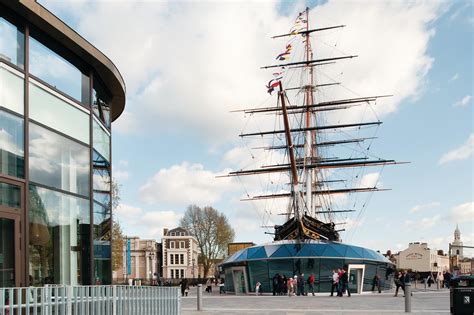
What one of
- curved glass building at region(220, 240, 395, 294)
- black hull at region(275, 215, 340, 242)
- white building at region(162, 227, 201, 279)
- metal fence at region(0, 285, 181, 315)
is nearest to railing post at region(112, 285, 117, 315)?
metal fence at region(0, 285, 181, 315)

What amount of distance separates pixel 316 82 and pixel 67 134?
2619 inches

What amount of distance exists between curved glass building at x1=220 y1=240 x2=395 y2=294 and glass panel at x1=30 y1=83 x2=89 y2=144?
3283cm

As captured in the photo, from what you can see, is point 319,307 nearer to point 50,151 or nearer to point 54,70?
point 50,151

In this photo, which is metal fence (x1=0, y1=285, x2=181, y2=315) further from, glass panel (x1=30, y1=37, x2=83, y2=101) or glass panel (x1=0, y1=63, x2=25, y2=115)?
glass panel (x1=30, y1=37, x2=83, y2=101)

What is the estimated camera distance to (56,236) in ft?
47.9

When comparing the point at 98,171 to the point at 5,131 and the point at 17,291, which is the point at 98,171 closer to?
the point at 5,131

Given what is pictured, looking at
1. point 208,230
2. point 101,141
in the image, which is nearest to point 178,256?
point 208,230

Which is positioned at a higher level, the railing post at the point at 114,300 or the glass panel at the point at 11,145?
the glass panel at the point at 11,145

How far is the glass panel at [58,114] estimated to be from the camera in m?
13.8

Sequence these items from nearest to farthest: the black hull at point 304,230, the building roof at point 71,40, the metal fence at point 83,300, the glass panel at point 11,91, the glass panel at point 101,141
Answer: the metal fence at point 83,300
the glass panel at point 11,91
the building roof at point 71,40
the glass panel at point 101,141
the black hull at point 304,230

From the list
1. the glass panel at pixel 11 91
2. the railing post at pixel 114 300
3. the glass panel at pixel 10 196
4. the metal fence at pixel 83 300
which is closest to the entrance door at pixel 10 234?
the glass panel at pixel 10 196

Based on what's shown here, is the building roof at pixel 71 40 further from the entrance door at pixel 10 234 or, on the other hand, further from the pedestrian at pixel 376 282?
the pedestrian at pixel 376 282

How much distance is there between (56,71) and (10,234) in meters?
4.16

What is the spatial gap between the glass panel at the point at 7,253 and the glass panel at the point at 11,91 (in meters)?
2.19
